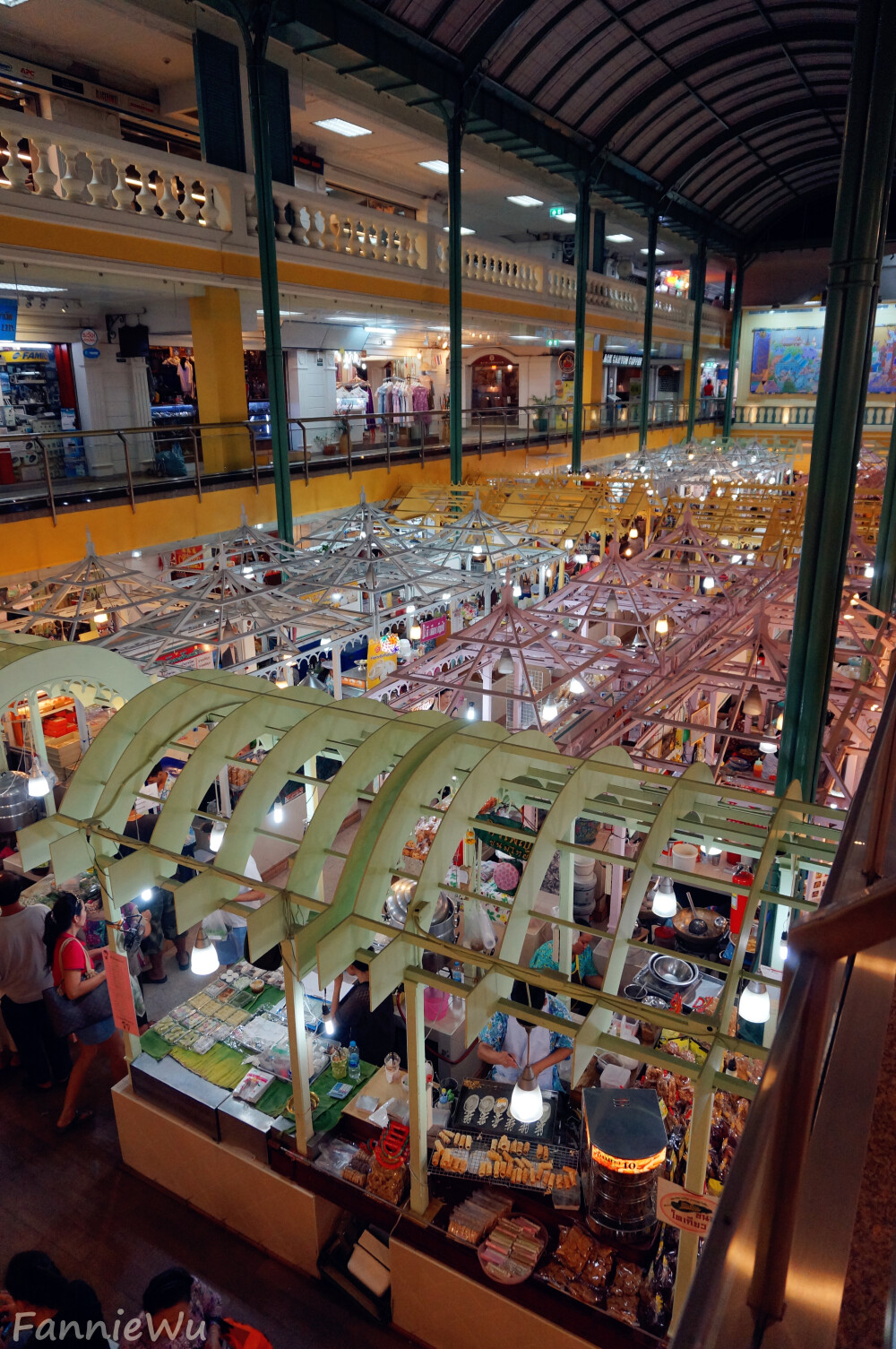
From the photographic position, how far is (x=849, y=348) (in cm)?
539

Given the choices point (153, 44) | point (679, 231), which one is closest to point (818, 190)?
point (679, 231)

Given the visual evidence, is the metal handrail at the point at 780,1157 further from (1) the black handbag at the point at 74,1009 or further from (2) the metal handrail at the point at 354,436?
(2) the metal handrail at the point at 354,436

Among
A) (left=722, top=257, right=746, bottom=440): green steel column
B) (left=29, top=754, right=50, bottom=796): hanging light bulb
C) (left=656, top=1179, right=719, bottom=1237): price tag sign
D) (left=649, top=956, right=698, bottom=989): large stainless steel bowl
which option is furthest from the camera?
(left=722, top=257, right=746, bottom=440): green steel column

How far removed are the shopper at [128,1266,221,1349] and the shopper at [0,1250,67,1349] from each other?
17.6 inches

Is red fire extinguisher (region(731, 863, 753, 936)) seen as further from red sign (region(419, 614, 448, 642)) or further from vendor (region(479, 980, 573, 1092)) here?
red sign (region(419, 614, 448, 642))

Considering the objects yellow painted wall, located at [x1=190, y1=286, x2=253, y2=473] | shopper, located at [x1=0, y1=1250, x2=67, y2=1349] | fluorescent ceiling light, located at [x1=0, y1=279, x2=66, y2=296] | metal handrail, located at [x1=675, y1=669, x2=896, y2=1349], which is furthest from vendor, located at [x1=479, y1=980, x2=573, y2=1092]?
fluorescent ceiling light, located at [x1=0, y1=279, x2=66, y2=296]

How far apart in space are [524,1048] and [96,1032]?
3172 millimetres

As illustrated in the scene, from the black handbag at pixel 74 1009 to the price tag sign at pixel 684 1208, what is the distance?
172 inches

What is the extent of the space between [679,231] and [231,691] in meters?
29.1

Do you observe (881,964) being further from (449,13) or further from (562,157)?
(562,157)

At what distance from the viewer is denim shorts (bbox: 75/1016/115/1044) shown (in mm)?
6324

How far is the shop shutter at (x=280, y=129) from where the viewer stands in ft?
41.3

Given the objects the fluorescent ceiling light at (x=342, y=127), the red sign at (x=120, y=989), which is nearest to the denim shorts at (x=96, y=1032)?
the red sign at (x=120, y=989)

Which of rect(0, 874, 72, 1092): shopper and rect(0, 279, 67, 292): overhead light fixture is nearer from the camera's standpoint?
rect(0, 874, 72, 1092): shopper
